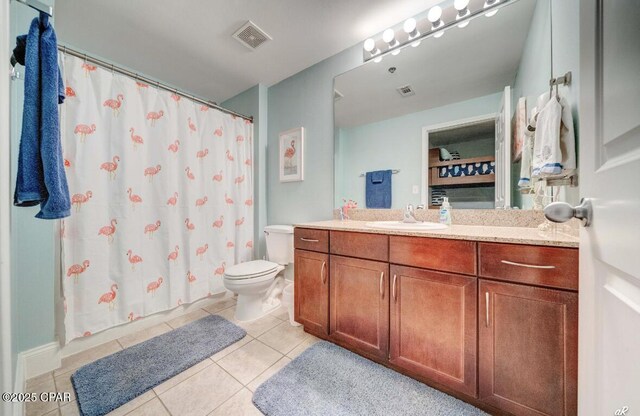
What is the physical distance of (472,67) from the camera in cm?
142

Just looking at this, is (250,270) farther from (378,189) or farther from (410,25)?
(410,25)

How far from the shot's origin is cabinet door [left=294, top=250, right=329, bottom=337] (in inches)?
58.7

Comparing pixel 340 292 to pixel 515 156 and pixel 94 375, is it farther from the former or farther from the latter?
pixel 94 375

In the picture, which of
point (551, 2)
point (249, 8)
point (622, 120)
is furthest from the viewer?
point (249, 8)

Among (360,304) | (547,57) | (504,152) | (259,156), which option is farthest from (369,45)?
(360,304)

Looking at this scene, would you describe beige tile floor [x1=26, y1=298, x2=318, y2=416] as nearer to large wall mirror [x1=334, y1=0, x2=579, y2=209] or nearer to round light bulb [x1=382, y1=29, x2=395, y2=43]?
large wall mirror [x1=334, y1=0, x2=579, y2=209]

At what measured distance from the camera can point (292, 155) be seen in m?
2.27

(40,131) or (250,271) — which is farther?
(250,271)

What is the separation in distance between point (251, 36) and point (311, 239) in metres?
1.63

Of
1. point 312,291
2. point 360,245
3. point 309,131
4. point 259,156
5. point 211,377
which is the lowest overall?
point 211,377

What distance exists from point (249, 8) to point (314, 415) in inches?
93.0

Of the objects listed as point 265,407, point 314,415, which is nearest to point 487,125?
point 314,415

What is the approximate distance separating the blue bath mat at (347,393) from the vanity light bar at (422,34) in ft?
6.93

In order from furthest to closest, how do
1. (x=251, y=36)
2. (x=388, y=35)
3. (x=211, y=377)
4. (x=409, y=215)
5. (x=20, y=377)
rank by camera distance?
(x=251, y=36) < (x=388, y=35) < (x=409, y=215) < (x=211, y=377) < (x=20, y=377)
